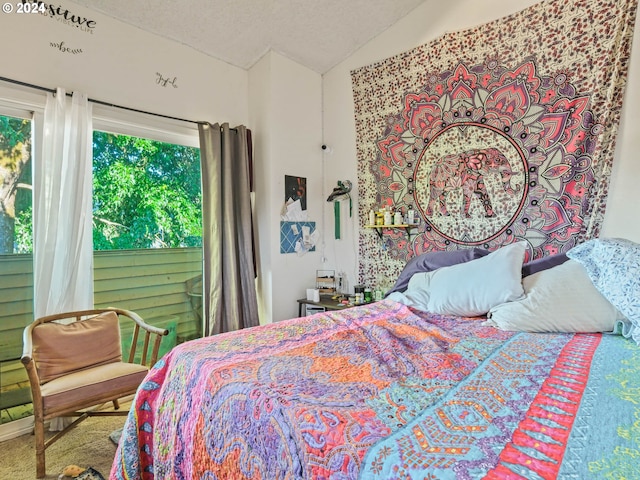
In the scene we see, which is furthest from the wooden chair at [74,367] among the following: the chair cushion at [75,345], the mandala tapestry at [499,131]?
the mandala tapestry at [499,131]

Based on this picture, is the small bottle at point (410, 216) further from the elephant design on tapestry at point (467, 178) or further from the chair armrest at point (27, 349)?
the chair armrest at point (27, 349)

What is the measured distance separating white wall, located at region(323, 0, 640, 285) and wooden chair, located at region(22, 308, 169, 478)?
1.88 metres

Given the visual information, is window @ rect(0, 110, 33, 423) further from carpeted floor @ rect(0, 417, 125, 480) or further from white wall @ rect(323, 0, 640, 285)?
white wall @ rect(323, 0, 640, 285)

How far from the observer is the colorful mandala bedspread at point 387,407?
2.28 ft

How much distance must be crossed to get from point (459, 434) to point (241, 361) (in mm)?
739

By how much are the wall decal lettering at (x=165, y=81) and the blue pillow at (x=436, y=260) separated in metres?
2.26

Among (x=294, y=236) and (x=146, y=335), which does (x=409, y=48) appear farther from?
(x=146, y=335)

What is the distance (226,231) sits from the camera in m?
2.84

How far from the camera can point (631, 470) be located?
2.02 feet

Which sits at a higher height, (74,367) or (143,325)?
(143,325)

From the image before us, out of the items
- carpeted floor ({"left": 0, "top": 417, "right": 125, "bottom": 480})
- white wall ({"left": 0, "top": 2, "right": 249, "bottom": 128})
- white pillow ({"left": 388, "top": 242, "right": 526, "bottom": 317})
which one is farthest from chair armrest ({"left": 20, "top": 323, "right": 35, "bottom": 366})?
white pillow ({"left": 388, "top": 242, "right": 526, "bottom": 317})

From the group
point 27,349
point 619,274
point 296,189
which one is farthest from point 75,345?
point 619,274

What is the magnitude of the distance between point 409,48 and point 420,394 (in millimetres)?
2723

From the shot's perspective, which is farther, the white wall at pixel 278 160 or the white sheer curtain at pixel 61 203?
the white wall at pixel 278 160
